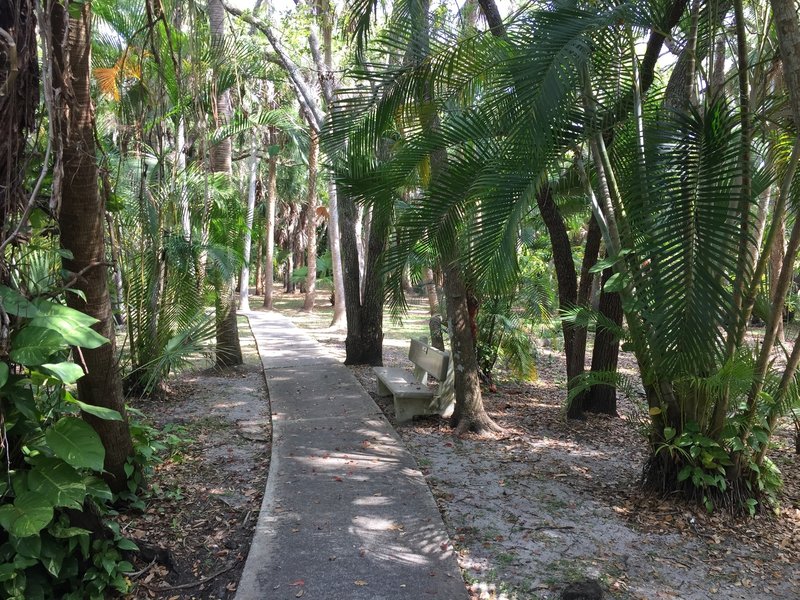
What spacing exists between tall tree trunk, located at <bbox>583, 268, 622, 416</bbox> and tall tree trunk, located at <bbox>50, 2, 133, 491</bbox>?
4.67 metres

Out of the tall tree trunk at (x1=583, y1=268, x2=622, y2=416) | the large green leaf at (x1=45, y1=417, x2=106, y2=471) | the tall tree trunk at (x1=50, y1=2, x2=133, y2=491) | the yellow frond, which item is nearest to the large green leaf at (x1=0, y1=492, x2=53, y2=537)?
the large green leaf at (x1=45, y1=417, x2=106, y2=471)

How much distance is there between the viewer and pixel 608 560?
152 inches

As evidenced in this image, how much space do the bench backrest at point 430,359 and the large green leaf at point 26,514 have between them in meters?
4.73

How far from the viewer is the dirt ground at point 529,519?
3646 mm

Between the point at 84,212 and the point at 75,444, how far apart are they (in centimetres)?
146

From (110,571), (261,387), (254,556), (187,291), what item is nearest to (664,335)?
(254,556)

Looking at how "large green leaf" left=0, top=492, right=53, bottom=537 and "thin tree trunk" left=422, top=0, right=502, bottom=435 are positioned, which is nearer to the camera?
"large green leaf" left=0, top=492, right=53, bottom=537

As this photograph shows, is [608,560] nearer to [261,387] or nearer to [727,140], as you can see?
[727,140]

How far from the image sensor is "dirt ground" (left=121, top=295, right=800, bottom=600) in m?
3.65

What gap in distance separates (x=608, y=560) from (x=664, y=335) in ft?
4.73

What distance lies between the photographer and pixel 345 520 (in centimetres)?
428

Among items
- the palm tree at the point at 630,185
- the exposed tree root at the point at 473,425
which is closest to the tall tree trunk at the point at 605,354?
the exposed tree root at the point at 473,425

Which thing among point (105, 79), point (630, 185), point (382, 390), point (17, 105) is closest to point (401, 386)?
point (382, 390)

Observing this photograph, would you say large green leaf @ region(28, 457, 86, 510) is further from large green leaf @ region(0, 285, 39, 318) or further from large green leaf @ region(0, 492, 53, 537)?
large green leaf @ region(0, 285, 39, 318)
